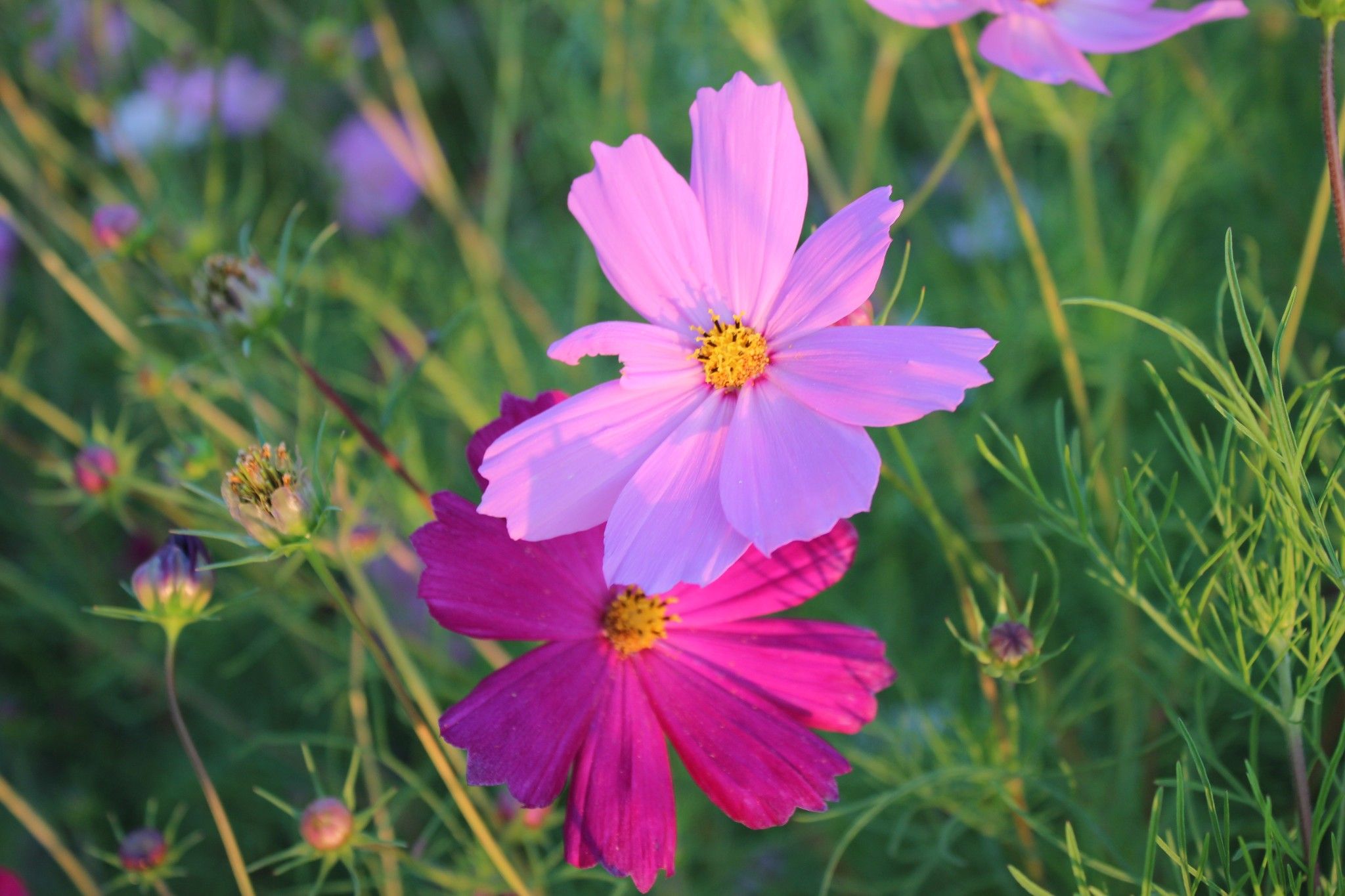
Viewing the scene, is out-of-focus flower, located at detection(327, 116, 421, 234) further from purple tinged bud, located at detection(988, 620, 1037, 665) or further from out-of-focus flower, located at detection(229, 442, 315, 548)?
purple tinged bud, located at detection(988, 620, 1037, 665)

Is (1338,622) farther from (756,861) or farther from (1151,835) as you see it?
(756,861)

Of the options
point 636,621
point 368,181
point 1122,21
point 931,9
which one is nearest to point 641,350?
point 636,621

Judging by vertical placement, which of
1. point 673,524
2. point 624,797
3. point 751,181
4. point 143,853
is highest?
point 751,181

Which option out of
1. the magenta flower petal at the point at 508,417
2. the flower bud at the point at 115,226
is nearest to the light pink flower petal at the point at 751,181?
the magenta flower petal at the point at 508,417

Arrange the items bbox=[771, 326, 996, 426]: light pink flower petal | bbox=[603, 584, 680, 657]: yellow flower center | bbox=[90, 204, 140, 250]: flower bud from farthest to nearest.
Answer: bbox=[90, 204, 140, 250]: flower bud → bbox=[603, 584, 680, 657]: yellow flower center → bbox=[771, 326, 996, 426]: light pink flower petal

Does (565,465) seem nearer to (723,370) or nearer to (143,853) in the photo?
(723,370)

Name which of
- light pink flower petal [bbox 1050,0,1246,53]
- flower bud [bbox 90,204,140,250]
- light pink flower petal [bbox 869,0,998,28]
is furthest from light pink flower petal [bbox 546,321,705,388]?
flower bud [bbox 90,204,140,250]

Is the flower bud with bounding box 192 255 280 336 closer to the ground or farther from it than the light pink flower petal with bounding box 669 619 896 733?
farther from it
